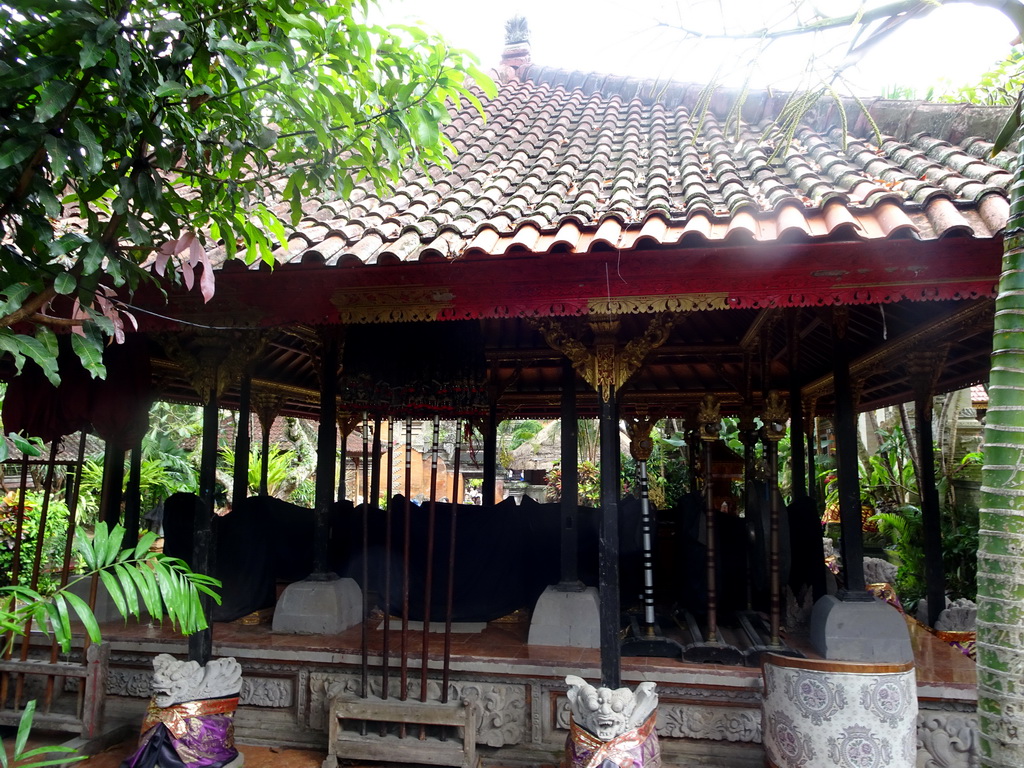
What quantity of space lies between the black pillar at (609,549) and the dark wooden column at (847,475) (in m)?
1.72

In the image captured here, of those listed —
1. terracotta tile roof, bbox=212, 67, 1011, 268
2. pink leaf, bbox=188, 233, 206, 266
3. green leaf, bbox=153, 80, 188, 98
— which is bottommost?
pink leaf, bbox=188, 233, 206, 266

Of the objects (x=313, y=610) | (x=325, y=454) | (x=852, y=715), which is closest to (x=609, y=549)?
(x=852, y=715)

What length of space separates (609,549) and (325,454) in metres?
2.74

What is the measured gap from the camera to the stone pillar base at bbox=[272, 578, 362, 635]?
17.6 feet

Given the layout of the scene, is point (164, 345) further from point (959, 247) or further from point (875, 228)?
point (959, 247)

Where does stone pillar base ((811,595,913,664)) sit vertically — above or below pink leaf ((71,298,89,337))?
below

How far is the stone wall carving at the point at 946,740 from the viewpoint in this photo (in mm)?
4145

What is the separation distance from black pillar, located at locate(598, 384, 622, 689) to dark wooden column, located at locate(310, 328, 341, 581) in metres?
2.51

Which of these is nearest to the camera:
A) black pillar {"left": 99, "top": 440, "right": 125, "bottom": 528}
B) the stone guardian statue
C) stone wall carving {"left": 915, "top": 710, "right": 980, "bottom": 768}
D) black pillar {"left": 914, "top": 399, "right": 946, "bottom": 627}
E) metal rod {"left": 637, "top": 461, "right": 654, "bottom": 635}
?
the stone guardian statue

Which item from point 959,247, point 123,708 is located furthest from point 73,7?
point 123,708

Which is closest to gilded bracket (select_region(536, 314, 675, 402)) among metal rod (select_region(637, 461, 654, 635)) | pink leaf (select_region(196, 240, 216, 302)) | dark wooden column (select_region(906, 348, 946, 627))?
metal rod (select_region(637, 461, 654, 635))

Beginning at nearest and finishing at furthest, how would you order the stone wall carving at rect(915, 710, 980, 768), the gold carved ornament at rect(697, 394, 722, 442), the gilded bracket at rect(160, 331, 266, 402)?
the stone wall carving at rect(915, 710, 980, 768) < the gilded bracket at rect(160, 331, 266, 402) < the gold carved ornament at rect(697, 394, 722, 442)

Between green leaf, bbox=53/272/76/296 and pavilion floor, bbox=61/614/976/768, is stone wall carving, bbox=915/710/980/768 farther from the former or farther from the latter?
green leaf, bbox=53/272/76/296

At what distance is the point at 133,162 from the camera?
8.36 ft
